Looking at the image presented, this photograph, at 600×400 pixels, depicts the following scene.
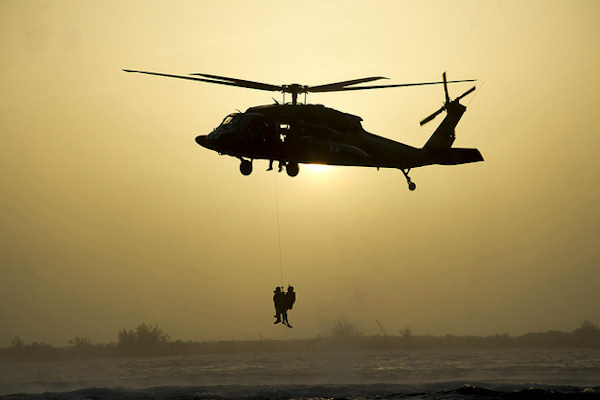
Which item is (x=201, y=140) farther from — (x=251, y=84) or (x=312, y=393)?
(x=312, y=393)

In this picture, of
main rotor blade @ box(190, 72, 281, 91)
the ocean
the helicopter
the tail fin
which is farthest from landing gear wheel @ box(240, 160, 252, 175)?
the ocean

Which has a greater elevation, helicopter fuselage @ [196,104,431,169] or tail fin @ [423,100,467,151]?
tail fin @ [423,100,467,151]

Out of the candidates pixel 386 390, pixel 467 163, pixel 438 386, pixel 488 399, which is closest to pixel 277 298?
pixel 467 163

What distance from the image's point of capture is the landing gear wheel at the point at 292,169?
2855 centimetres

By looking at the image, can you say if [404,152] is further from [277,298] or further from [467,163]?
[277,298]

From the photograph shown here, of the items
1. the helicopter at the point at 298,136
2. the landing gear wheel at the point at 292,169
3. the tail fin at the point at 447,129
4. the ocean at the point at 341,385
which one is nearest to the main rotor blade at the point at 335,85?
the helicopter at the point at 298,136

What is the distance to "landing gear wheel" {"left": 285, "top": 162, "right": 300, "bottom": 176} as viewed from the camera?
2855cm

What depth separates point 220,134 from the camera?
1081 inches

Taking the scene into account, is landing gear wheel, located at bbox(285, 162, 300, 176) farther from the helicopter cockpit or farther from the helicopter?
the helicopter cockpit

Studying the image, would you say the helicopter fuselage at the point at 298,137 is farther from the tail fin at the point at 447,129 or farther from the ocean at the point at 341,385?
the ocean at the point at 341,385

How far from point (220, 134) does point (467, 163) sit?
14408 millimetres

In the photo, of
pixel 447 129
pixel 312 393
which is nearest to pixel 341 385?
pixel 312 393

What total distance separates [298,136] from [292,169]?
1545mm

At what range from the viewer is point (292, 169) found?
93.8 feet
